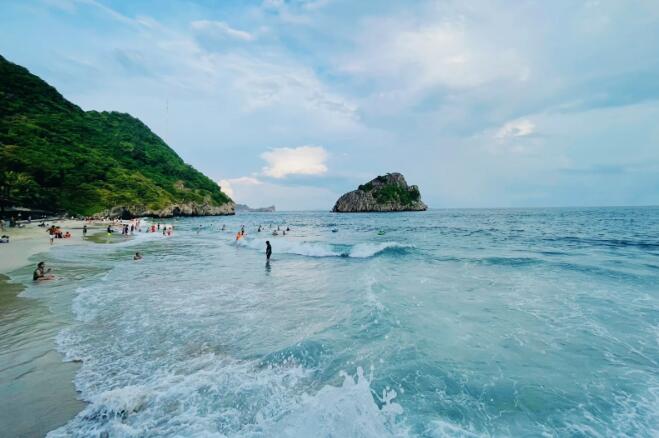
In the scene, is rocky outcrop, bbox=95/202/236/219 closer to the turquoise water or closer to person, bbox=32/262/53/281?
person, bbox=32/262/53/281

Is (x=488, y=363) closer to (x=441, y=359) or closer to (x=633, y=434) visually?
(x=441, y=359)

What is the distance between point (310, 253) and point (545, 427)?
27676mm

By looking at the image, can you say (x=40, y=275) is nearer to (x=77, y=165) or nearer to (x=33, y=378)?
(x=33, y=378)

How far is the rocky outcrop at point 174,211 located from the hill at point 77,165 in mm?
337

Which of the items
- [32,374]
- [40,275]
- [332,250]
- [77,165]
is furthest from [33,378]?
[77,165]

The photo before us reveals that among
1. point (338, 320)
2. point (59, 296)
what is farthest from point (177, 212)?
point (338, 320)

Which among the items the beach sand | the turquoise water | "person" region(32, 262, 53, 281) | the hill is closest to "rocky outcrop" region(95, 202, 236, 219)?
the hill

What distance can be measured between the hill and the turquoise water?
255ft

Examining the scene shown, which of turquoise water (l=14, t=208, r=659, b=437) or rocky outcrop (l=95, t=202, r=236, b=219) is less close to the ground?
rocky outcrop (l=95, t=202, r=236, b=219)

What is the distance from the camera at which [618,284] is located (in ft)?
57.5

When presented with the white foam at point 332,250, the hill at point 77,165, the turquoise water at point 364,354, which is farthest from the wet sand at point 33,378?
the hill at point 77,165

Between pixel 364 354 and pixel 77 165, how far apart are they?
414 ft

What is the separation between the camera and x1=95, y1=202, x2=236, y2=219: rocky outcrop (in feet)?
325

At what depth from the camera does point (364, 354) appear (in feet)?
30.0
